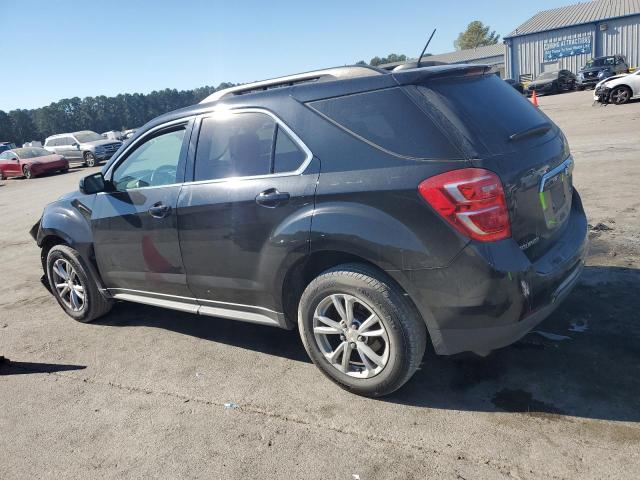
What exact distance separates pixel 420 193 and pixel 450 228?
0.24 metres

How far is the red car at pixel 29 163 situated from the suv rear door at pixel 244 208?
24.4 m

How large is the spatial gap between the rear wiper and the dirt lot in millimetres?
1436

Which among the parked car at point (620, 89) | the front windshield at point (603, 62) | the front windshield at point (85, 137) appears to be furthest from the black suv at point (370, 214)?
the front windshield at point (603, 62)

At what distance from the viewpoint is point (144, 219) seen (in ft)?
13.4

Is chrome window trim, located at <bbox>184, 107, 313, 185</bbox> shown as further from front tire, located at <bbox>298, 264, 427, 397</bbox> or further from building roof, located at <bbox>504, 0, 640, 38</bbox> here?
building roof, located at <bbox>504, 0, 640, 38</bbox>

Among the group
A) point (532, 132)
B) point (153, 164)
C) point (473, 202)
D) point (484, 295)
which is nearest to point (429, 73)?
point (532, 132)

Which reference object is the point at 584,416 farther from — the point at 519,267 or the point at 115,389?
the point at 115,389

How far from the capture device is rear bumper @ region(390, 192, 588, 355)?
106 inches

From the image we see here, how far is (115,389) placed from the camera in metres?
3.75

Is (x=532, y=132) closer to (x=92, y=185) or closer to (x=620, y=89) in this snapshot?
(x=92, y=185)

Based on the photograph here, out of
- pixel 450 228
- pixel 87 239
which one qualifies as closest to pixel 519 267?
pixel 450 228

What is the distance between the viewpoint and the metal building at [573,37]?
43.7 meters

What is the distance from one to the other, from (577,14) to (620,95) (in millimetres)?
33646

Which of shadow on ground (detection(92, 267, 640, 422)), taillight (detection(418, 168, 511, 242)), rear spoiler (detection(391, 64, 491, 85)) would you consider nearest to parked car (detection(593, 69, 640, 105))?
shadow on ground (detection(92, 267, 640, 422))
